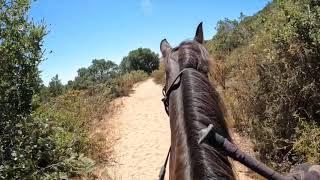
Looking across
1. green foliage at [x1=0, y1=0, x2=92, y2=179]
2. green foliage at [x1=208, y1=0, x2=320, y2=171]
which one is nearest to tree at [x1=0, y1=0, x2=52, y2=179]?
green foliage at [x1=0, y1=0, x2=92, y2=179]

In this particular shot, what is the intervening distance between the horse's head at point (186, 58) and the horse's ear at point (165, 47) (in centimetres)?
17

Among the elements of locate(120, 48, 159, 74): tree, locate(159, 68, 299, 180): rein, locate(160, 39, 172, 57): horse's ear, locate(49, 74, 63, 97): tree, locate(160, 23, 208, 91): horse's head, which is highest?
locate(120, 48, 159, 74): tree

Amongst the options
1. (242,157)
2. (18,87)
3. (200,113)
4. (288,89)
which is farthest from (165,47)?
(288,89)

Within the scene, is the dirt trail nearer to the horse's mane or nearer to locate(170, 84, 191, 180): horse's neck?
the horse's mane

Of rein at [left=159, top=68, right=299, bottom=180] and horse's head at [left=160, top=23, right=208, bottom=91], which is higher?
horse's head at [left=160, top=23, right=208, bottom=91]

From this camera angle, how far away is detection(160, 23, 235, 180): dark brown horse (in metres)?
1.93

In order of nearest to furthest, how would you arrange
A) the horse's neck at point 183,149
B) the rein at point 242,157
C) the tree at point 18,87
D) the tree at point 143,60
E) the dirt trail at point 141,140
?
the rein at point 242,157, the horse's neck at point 183,149, the tree at point 18,87, the dirt trail at point 141,140, the tree at point 143,60

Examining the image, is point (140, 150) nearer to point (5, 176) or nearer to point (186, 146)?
point (5, 176)

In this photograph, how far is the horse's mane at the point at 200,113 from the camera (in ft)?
6.23

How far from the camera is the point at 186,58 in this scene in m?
2.85

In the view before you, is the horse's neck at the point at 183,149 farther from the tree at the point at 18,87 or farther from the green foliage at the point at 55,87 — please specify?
the green foliage at the point at 55,87

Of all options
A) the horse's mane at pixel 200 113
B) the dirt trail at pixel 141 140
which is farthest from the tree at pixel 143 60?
the horse's mane at pixel 200 113

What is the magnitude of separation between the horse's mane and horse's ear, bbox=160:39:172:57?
0.39 meters

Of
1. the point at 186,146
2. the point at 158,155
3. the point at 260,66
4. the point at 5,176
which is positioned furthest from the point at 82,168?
the point at 186,146
